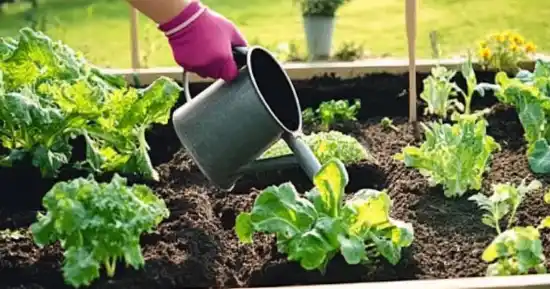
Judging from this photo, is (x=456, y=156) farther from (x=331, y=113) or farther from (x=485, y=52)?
(x=485, y=52)

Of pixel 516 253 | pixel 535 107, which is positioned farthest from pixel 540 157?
pixel 516 253

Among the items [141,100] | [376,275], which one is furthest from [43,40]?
[376,275]

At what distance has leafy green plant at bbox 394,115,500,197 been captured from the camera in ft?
7.60

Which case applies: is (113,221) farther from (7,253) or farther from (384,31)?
(384,31)

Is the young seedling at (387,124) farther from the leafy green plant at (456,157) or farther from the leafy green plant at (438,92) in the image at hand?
the leafy green plant at (456,157)

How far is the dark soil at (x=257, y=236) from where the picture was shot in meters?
1.97

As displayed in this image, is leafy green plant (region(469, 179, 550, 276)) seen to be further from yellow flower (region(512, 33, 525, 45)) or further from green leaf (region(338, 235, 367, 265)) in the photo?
yellow flower (region(512, 33, 525, 45))

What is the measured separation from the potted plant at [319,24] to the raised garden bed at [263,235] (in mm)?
633

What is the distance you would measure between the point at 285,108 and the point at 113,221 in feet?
2.16

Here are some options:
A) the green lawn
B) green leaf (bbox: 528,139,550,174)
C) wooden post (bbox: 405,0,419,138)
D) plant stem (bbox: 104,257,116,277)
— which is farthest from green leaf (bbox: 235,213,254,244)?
the green lawn

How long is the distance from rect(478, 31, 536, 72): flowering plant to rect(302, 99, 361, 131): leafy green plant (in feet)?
1.39

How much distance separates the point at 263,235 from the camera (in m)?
2.20

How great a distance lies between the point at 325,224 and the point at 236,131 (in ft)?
1.13

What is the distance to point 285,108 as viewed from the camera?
239 centimetres
